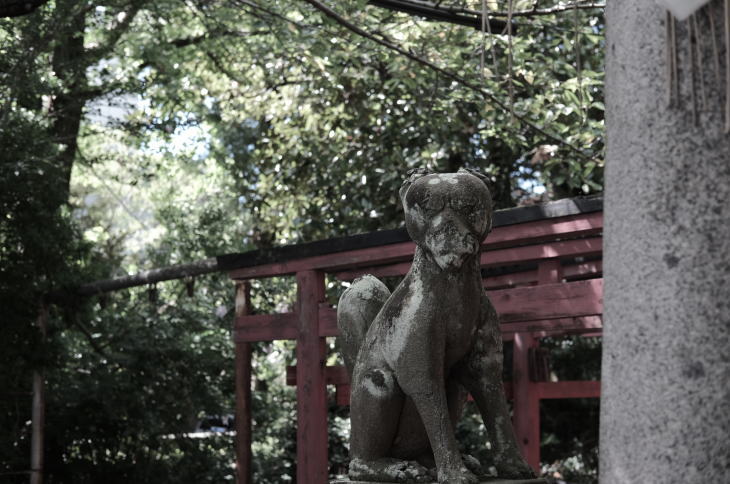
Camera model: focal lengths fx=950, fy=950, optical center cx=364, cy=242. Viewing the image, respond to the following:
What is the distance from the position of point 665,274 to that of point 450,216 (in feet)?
4.55

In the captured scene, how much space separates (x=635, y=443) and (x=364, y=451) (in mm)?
1701

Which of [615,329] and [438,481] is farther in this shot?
[438,481]

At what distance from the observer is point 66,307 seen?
9.34 m

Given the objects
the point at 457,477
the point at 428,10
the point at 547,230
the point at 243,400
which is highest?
the point at 428,10

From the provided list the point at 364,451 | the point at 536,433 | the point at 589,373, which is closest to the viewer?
the point at 364,451

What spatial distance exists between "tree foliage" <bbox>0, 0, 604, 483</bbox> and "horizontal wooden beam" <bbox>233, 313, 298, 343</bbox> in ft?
7.66

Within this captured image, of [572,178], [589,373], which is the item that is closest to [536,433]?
[572,178]

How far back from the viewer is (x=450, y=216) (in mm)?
3330

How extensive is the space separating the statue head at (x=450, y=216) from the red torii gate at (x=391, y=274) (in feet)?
7.40

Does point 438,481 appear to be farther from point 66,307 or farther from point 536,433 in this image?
point 66,307

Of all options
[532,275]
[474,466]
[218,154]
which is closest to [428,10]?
[532,275]

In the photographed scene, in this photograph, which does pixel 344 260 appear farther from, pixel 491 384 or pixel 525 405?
pixel 491 384

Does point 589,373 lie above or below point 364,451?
above

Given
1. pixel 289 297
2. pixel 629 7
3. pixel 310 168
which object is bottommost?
pixel 629 7
